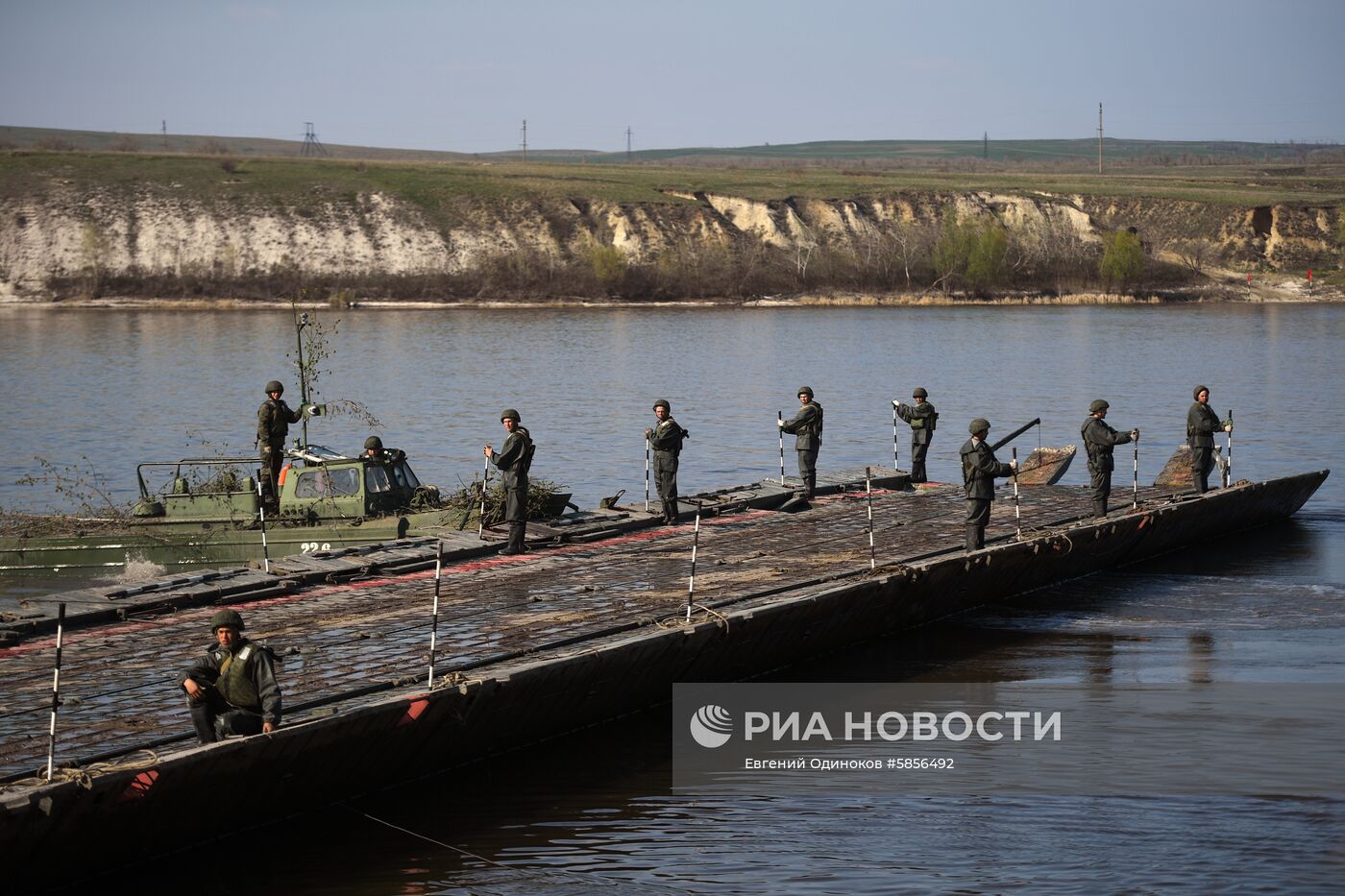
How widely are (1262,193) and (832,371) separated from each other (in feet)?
294

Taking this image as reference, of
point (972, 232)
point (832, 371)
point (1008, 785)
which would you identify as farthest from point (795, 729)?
point (972, 232)

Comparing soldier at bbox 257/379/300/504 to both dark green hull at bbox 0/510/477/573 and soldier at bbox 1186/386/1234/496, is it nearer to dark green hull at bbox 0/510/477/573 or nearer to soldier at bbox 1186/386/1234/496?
dark green hull at bbox 0/510/477/573

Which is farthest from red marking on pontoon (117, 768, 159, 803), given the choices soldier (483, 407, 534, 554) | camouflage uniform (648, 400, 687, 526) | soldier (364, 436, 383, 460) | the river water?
soldier (364, 436, 383, 460)

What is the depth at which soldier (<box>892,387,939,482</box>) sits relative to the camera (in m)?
29.7

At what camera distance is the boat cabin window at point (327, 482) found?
25.3 m

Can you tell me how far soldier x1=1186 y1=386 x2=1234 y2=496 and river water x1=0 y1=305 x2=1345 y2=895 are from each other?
1.39 metres

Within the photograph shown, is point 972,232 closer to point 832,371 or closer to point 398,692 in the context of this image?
point 832,371

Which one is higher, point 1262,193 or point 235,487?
point 1262,193

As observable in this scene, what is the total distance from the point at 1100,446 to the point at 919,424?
202 inches

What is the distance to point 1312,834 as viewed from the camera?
47.9 feet

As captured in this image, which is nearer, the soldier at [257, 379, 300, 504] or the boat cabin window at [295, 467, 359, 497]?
the soldier at [257, 379, 300, 504]

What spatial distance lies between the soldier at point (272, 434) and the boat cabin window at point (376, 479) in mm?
1370

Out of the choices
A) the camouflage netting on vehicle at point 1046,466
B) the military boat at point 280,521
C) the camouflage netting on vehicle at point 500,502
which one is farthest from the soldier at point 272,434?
the camouflage netting on vehicle at point 1046,466

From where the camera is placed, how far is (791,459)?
42.9 metres
